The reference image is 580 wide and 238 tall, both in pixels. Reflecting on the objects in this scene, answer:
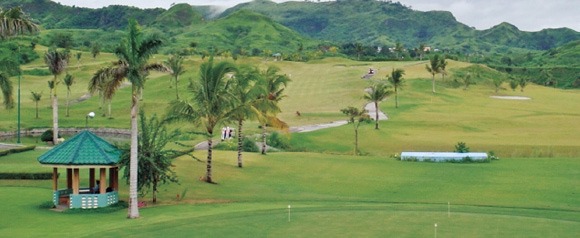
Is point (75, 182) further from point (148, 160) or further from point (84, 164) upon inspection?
point (148, 160)

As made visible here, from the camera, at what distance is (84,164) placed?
35031 millimetres

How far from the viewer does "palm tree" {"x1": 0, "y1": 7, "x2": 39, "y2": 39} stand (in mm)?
43094

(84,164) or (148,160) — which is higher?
(148,160)

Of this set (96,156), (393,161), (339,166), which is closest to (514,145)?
(393,161)

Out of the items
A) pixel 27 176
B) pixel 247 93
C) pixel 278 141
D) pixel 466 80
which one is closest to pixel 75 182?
pixel 27 176

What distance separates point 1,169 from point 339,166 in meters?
22.8

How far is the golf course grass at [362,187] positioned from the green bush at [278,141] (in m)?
1.08

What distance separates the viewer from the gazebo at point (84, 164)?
115ft

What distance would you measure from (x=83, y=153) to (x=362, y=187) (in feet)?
55.6

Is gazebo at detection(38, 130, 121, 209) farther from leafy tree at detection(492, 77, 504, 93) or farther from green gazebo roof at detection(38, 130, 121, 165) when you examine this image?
leafy tree at detection(492, 77, 504, 93)

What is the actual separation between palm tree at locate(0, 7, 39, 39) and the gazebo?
10.6 meters

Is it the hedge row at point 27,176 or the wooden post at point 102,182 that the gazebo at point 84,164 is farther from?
the hedge row at point 27,176

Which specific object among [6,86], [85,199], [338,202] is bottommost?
[338,202]

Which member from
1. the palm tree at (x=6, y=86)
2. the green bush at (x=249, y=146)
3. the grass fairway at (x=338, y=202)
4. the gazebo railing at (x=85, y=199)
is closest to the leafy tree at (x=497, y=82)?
the grass fairway at (x=338, y=202)
